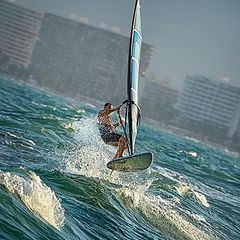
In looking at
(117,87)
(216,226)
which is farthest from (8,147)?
(117,87)

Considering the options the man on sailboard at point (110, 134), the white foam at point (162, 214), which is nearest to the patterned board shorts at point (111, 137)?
the man on sailboard at point (110, 134)

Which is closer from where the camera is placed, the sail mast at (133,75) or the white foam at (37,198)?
the white foam at (37,198)

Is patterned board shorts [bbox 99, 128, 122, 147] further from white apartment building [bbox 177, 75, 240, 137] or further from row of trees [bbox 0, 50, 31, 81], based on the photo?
white apartment building [bbox 177, 75, 240, 137]

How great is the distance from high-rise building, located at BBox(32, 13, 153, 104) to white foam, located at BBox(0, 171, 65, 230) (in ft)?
487

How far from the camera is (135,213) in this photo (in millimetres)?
8562

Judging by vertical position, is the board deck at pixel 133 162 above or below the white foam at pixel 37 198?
above

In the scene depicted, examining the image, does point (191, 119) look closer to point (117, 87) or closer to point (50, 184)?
point (117, 87)

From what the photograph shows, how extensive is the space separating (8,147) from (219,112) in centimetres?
17460

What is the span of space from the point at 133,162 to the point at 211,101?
173 m

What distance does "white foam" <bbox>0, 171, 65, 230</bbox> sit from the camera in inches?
258

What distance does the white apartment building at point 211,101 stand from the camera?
177m

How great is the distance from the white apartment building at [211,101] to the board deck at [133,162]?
169 metres

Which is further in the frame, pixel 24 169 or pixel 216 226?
pixel 216 226

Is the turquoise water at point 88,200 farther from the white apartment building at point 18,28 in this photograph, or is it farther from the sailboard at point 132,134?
the white apartment building at point 18,28
